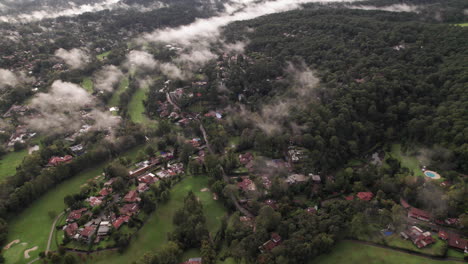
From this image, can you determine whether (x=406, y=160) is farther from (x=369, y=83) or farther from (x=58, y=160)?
(x=58, y=160)

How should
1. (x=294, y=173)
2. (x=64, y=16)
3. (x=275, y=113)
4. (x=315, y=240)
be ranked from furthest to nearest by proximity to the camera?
(x=64, y=16) < (x=275, y=113) < (x=294, y=173) < (x=315, y=240)

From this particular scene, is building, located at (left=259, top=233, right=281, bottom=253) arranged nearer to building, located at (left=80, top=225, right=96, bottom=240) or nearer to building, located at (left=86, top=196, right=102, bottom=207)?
building, located at (left=80, top=225, right=96, bottom=240)

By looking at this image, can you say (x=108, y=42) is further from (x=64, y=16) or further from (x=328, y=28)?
(x=328, y=28)

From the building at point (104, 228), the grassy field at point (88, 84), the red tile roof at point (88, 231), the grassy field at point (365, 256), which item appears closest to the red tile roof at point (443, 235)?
the grassy field at point (365, 256)

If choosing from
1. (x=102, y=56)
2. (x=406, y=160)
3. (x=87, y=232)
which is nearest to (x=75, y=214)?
(x=87, y=232)

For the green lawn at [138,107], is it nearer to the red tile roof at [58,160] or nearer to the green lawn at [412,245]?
the red tile roof at [58,160]

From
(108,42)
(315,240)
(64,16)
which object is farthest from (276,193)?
(64,16)
